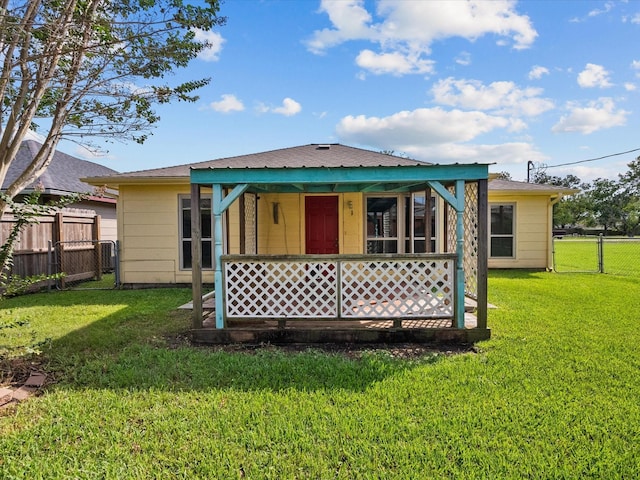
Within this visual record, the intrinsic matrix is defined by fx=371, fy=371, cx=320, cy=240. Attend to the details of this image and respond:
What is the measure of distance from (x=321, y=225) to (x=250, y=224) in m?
1.74

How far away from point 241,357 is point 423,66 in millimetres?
11396

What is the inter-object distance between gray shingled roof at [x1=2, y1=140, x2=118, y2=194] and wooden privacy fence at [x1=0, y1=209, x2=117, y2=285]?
50.5 inches

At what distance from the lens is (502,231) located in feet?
38.0

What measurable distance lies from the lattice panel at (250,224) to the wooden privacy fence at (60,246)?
3.65m

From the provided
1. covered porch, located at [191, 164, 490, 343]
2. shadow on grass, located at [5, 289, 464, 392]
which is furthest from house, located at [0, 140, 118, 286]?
covered porch, located at [191, 164, 490, 343]

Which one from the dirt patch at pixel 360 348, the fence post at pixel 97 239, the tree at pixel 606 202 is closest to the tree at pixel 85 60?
the dirt patch at pixel 360 348

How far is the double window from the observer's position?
337 inches

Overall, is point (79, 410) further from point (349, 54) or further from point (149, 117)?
point (349, 54)

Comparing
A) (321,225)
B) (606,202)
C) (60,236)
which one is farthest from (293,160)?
(606,202)

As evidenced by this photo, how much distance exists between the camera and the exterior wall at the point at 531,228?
1134 cm

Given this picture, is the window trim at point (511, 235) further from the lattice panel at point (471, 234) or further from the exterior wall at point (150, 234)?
the exterior wall at point (150, 234)

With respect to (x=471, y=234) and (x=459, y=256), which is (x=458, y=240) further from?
(x=471, y=234)

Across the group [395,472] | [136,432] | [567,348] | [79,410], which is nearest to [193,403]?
Result: [136,432]

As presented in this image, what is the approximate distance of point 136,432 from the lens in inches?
106
